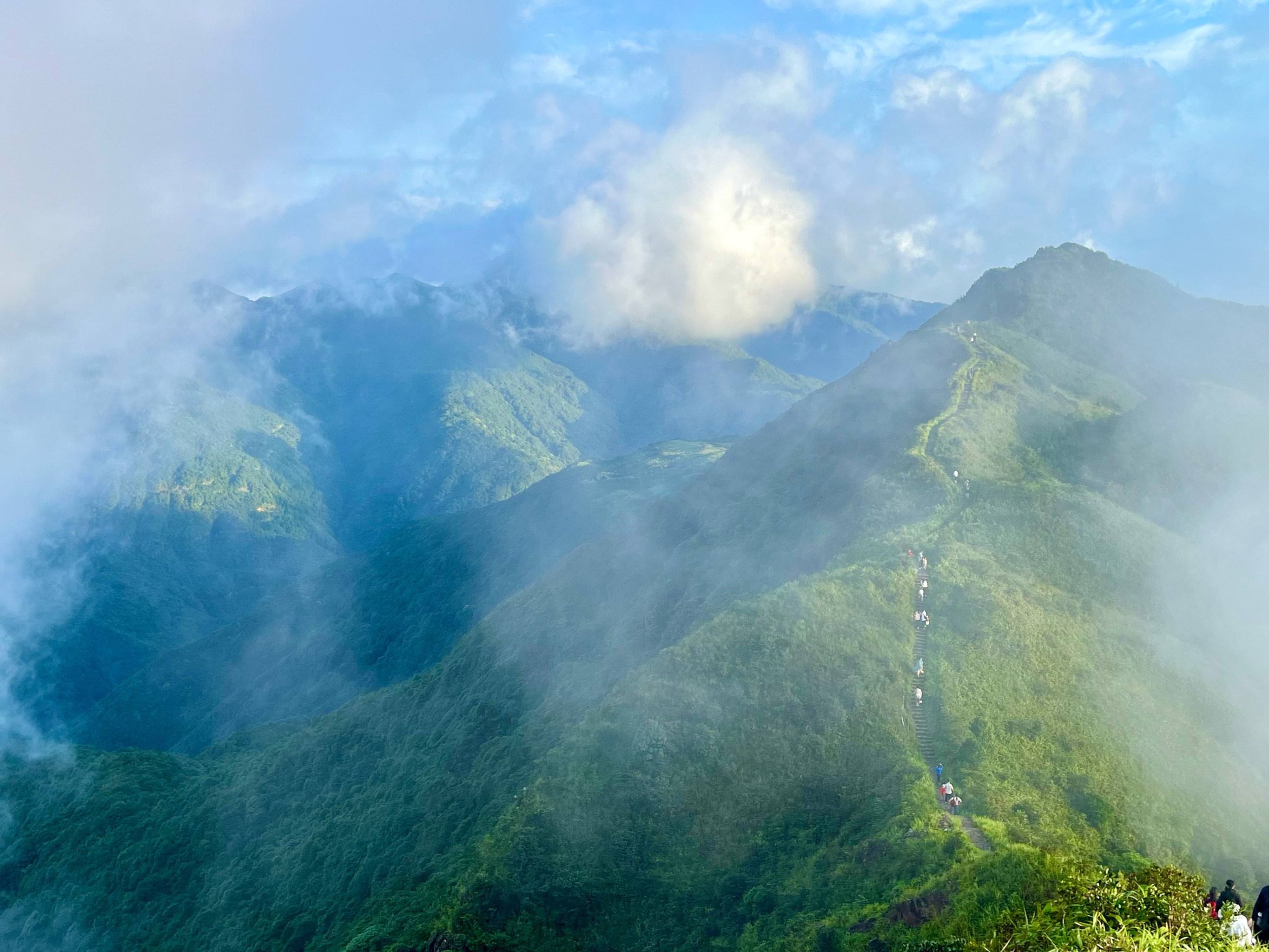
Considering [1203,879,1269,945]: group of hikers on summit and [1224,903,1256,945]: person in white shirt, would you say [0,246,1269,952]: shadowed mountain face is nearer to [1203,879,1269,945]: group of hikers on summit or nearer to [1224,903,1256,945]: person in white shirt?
[1203,879,1269,945]: group of hikers on summit

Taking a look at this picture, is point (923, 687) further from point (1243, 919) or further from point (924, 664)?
point (1243, 919)

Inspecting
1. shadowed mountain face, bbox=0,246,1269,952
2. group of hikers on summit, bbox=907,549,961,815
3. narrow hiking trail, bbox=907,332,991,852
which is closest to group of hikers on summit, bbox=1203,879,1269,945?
shadowed mountain face, bbox=0,246,1269,952

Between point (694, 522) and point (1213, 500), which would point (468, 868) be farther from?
point (1213, 500)

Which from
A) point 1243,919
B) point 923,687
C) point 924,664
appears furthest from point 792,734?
point 1243,919

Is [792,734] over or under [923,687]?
under

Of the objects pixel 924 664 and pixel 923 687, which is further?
pixel 924 664
